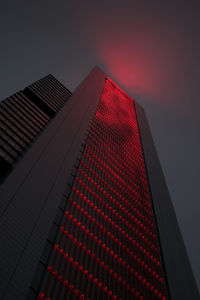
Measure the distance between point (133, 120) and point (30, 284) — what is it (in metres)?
42.4

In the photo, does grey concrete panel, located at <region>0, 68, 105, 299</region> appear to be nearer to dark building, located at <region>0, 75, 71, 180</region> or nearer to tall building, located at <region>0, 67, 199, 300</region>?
tall building, located at <region>0, 67, 199, 300</region>

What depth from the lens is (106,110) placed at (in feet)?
134

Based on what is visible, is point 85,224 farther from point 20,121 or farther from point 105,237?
point 20,121

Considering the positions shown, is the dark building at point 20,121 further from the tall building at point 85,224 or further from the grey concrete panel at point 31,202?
the tall building at point 85,224

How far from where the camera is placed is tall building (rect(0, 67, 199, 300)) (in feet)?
37.3

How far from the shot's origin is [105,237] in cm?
1662

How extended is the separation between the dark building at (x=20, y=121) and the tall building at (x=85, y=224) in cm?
1650

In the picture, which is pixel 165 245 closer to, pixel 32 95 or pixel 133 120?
pixel 133 120

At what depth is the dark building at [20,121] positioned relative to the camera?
1542 inches

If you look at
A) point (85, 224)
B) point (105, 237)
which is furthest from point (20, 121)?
point (105, 237)

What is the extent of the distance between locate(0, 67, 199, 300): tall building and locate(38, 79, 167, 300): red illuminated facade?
0.07 meters

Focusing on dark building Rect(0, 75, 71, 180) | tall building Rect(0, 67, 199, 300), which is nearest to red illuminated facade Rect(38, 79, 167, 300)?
tall building Rect(0, 67, 199, 300)

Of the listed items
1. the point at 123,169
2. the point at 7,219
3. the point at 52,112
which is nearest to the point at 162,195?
the point at 123,169

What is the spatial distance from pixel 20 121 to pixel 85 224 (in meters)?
40.5
